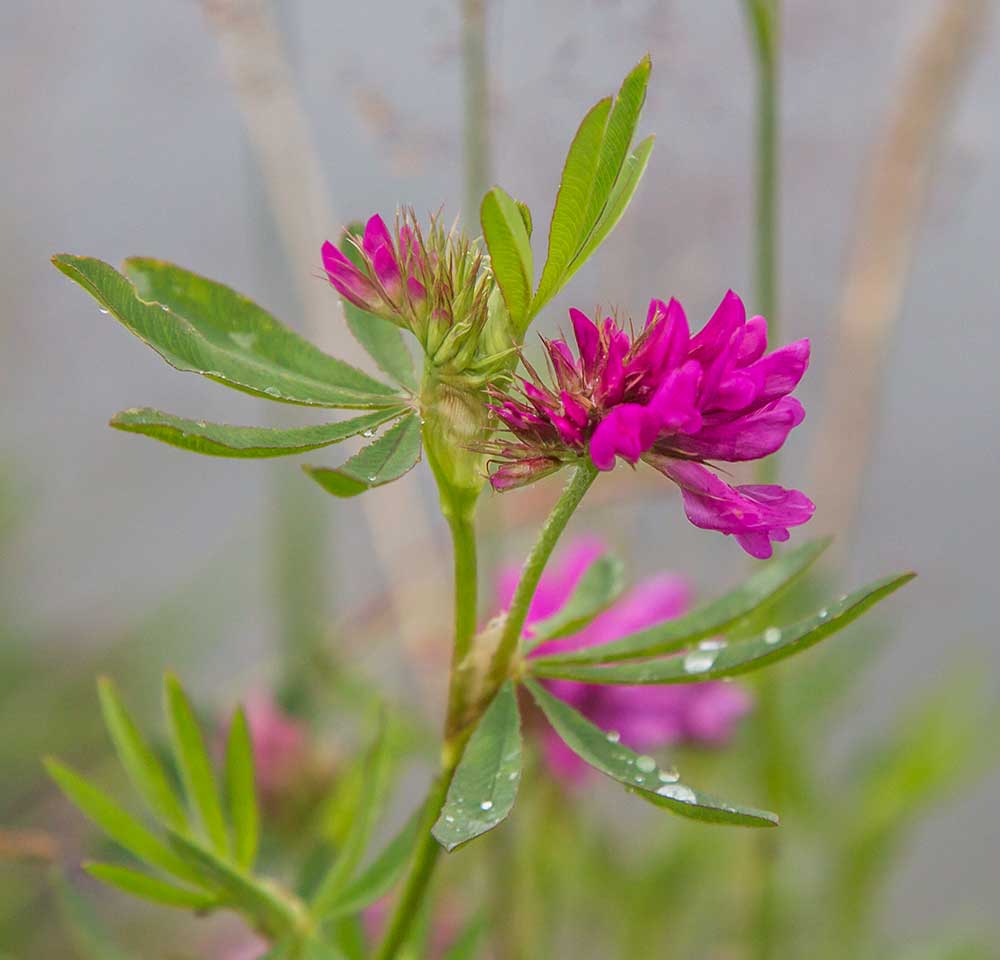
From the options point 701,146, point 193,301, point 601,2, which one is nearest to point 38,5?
point 701,146

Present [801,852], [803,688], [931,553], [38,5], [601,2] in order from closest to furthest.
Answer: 1. [601,2]
2. [803,688]
3. [801,852]
4. [38,5]
5. [931,553]

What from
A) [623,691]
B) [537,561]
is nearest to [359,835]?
[537,561]

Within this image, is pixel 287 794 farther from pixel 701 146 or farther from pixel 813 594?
pixel 701 146

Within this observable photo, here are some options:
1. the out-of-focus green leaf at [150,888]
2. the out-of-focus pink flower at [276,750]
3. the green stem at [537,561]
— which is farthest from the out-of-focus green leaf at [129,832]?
the out-of-focus pink flower at [276,750]

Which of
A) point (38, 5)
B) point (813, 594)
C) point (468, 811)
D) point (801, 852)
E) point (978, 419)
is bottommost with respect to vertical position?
point (801, 852)

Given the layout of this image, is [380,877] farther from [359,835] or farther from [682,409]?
[682,409]

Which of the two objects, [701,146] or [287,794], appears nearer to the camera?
[287,794]

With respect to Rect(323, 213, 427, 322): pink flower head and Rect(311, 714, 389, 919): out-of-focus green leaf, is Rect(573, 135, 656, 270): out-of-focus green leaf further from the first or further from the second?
Rect(311, 714, 389, 919): out-of-focus green leaf

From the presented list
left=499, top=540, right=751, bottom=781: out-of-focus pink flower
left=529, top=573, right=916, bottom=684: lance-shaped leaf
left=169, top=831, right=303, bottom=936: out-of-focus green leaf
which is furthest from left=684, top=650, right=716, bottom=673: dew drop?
left=499, top=540, right=751, bottom=781: out-of-focus pink flower

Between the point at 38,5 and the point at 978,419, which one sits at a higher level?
the point at 38,5
